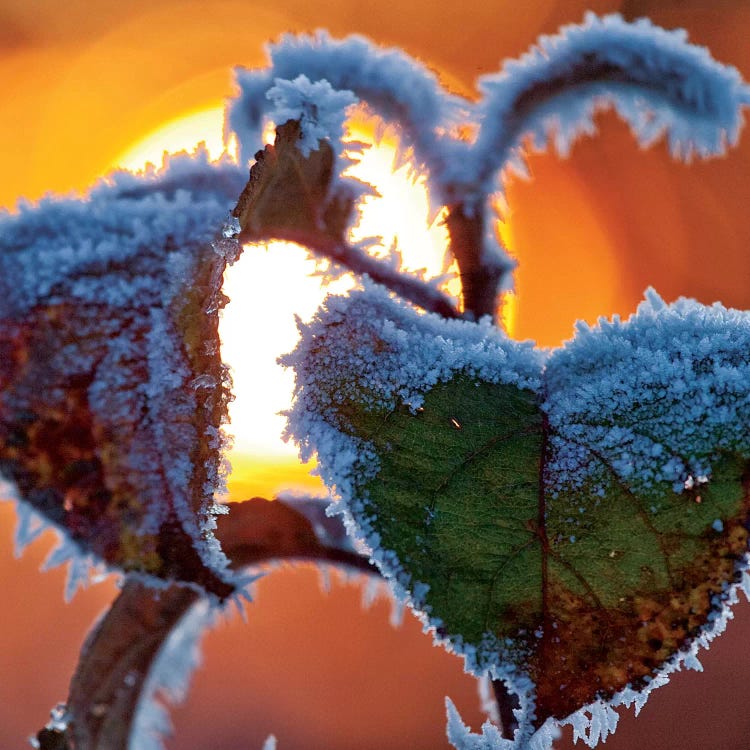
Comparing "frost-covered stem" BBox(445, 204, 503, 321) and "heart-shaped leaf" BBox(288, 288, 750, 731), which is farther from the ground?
"frost-covered stem" BBox(445, 204, 503, 321)

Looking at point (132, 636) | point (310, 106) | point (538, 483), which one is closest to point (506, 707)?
point (538, 483)

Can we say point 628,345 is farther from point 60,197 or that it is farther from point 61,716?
point 61,716

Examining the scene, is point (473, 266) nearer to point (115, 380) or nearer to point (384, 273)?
point (384, 273)

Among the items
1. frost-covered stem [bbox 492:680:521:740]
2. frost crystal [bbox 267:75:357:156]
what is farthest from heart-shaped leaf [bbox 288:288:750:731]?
frost crystal [bbox 267:75:357:156]

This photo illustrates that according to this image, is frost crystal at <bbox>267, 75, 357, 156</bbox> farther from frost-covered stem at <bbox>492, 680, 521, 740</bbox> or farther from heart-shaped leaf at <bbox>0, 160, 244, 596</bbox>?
frost-covered stem at <bbox>492, 680, 521, 740</bbox>

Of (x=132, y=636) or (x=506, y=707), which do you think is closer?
(x=506, y=707)

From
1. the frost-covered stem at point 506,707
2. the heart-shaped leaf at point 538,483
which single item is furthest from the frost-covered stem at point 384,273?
the frost-covered stem at point 506,707
